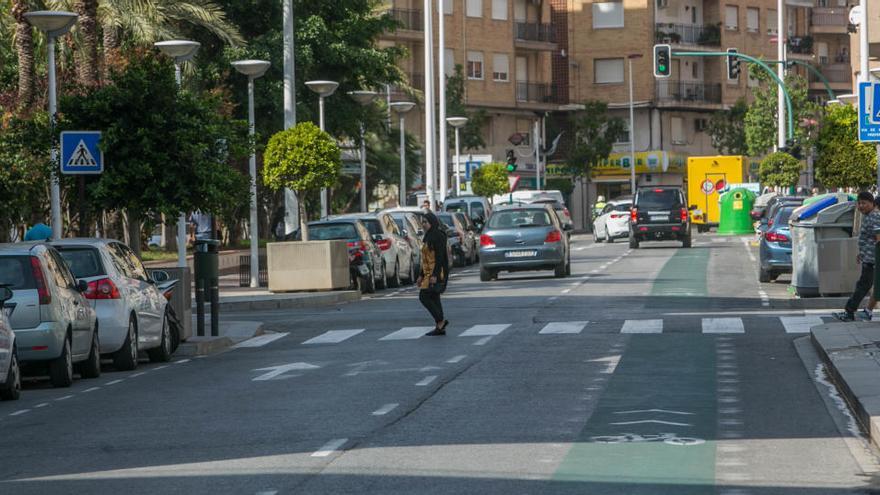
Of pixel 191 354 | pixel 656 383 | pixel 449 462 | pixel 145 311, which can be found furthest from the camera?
pixel 191 354

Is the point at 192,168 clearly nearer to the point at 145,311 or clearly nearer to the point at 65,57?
the point at 145,311

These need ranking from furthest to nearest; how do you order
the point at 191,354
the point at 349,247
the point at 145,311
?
the point at 349,247 < the point at 191,354 < the point at 145,311

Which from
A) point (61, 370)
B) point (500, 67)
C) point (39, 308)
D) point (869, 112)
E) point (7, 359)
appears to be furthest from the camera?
point (500, 67)

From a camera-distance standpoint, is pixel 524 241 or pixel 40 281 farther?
pixel 524 241

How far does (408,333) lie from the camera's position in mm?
25516

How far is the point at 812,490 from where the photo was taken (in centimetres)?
1065

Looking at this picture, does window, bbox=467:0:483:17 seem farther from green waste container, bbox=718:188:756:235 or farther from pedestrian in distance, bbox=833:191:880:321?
pedestrian in distance, bbox=833:191:880:321

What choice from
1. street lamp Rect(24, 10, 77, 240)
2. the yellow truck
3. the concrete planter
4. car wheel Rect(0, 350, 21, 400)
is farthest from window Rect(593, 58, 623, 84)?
car wheel Rect(0, 350, 21, 400)

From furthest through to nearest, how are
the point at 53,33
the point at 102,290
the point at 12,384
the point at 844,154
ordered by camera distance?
1. the point at 844,154
2. the point at 53,33
3. the point at 102,290
4. the point at 12,384

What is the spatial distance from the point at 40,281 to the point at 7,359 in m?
1.61

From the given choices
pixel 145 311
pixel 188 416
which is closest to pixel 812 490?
pixel 188 416

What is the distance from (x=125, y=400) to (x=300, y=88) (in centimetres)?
3739

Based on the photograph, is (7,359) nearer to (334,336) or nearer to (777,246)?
(334,336)

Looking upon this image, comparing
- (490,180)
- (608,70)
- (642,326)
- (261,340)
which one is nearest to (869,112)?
(642,326)
